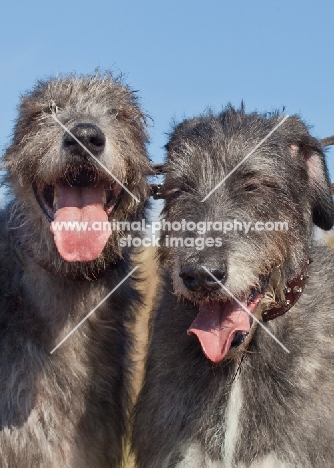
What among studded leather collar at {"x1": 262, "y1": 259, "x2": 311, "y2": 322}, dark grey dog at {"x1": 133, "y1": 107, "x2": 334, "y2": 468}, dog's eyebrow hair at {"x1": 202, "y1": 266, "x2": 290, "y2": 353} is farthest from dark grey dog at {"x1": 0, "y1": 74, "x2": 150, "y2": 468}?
studded leather collar at {"x1": 262, "y1": 259, "x2": 311, "y2": 322}

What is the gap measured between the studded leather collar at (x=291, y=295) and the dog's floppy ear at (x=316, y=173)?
18.2 inches

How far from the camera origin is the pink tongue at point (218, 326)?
5969 millimetres

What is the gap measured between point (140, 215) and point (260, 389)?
173 centimetres

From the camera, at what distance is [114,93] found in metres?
7.27

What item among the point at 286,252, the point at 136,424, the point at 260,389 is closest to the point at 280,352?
the point at 260,389

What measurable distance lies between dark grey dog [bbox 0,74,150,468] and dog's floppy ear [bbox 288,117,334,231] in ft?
3.89

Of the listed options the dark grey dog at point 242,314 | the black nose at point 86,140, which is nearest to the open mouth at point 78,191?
the black nose at point 86,140

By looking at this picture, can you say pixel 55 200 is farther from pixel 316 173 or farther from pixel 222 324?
pixel 316 173

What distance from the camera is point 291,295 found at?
6371 millimetres

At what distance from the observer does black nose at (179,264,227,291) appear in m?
5.74

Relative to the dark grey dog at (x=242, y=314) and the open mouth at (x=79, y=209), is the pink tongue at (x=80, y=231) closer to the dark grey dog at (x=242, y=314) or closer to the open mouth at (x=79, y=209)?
the open mouth at (x=79, y=209)

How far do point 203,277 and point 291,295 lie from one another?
35.6 inches

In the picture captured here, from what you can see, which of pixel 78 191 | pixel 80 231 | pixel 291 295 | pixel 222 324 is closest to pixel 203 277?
pixel 222 324

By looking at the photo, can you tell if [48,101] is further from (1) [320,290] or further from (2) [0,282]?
(1) [320,290]
